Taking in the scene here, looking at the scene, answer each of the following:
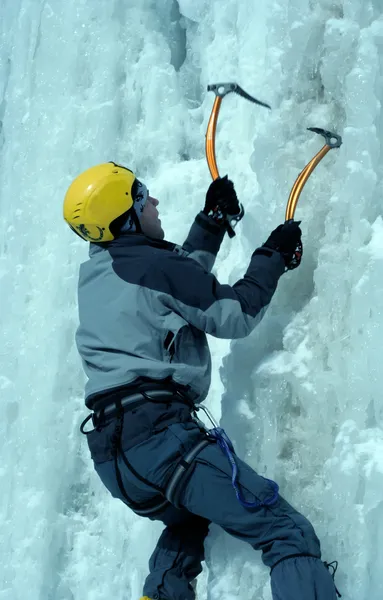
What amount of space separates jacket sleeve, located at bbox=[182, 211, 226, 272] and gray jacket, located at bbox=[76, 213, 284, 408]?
211 mm

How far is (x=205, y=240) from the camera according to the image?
225cm

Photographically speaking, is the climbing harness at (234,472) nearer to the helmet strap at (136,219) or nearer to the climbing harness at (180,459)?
the climbing harness at (180,459)

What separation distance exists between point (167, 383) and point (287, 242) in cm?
53

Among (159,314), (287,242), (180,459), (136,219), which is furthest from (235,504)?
(136,219)

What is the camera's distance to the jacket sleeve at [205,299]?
6.36 feet

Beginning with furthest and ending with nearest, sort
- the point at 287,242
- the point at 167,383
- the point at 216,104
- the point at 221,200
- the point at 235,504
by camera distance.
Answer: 1. the point at 216,104
2. the point at 221,200
3. the point at 287,242
4. the point at 167,383
5. the point at 235,504

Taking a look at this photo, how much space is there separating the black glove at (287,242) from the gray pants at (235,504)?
549mm

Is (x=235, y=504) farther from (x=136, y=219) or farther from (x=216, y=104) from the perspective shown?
(x=216, y=104)

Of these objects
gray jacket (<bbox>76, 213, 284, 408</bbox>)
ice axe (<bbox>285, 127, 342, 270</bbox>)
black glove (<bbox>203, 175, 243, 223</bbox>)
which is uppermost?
ice axe (<bbox>285, 127, 342, 270</bbox>)

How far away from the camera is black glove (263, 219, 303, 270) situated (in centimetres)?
210

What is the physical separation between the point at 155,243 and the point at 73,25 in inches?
83.7

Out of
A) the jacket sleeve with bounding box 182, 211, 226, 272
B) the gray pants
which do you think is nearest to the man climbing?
the gray pants

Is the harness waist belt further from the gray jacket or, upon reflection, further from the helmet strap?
the helmet strap

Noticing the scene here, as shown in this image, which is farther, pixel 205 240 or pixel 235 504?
pixel 205 240
